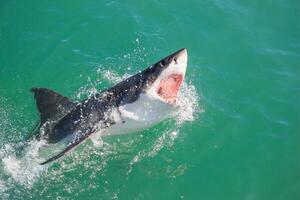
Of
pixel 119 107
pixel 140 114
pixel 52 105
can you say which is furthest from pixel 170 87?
pixel 52 105

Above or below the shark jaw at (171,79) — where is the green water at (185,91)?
below

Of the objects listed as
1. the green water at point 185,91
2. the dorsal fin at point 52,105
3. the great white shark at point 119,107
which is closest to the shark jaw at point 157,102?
the great white shark at point 119,107

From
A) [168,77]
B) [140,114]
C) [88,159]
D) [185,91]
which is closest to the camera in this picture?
[168,77]

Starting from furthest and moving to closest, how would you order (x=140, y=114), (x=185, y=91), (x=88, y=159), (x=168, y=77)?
(x=185, y=91) → (x=88, y=159) → (x=140, y=114) → (x=168, y=77)

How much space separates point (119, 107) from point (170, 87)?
2.75 feet

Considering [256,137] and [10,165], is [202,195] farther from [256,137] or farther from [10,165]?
[10,165]

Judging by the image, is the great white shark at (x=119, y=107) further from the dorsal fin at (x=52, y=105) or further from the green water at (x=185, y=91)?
the green water at (x=185, y=91)

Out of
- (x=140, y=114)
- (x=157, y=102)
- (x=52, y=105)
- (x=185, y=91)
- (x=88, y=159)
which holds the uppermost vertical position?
(x=157, y=102)

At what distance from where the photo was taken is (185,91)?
8039 mm

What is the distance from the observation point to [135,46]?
29.8 feet

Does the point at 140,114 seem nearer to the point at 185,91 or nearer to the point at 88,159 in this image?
the point at 88,159

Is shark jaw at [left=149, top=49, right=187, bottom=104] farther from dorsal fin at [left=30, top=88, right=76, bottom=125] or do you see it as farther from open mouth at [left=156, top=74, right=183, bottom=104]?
dorsal fin at [left=30, top=88, right=76, bottom=125]

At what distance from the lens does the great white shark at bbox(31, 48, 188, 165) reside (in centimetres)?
625

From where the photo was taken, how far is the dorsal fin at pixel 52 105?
7047mm
